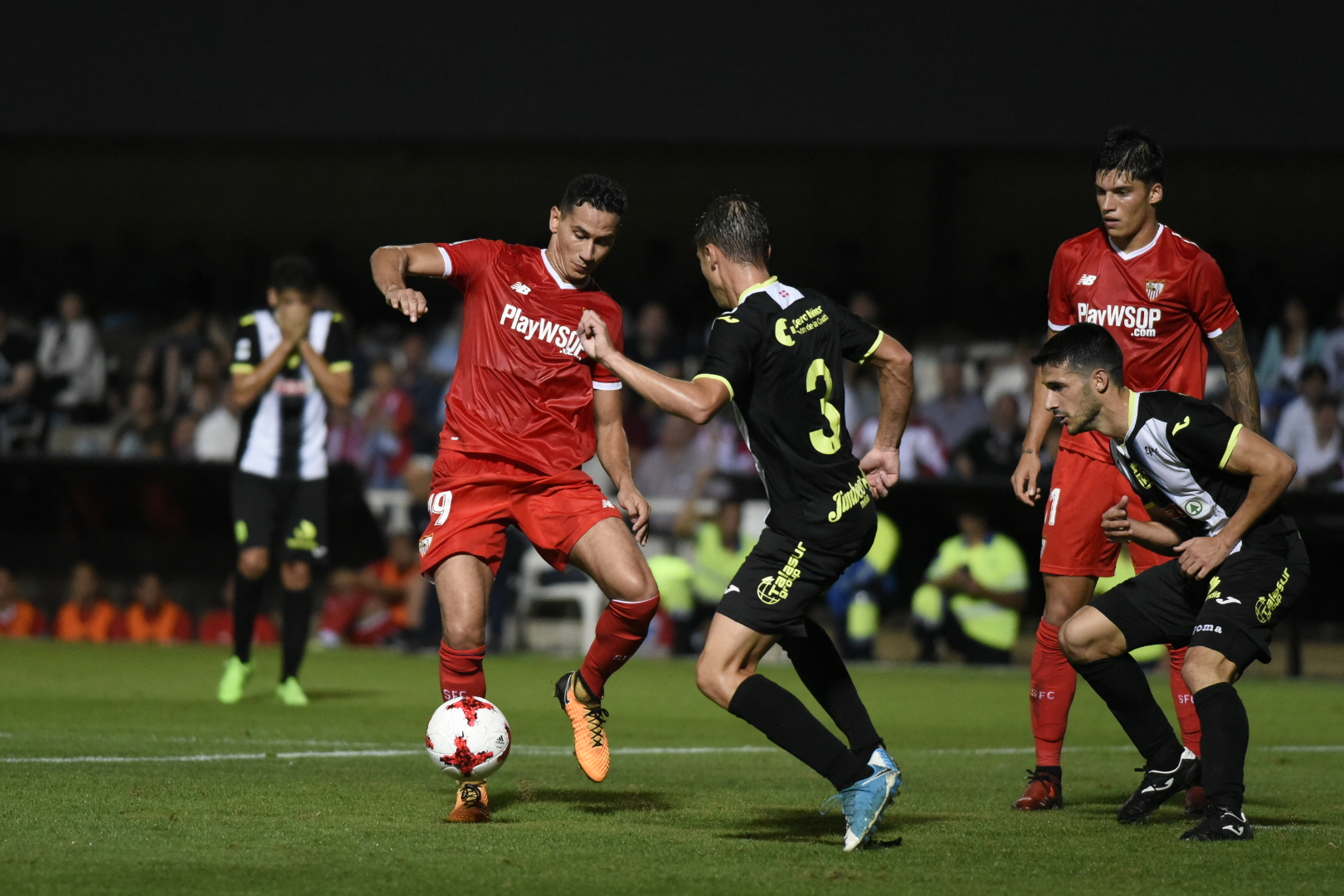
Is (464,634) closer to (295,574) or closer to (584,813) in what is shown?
(584,813)

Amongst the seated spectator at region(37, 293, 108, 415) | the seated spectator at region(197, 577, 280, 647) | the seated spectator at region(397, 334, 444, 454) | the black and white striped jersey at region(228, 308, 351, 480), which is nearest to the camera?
the black and white striped jersey at region(228, 308, 351, 480)

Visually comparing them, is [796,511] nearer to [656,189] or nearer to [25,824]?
[25,824]

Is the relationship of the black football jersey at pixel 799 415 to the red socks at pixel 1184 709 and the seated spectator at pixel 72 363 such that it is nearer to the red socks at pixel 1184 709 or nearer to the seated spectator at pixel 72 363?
the red socks at pixel 1184 709

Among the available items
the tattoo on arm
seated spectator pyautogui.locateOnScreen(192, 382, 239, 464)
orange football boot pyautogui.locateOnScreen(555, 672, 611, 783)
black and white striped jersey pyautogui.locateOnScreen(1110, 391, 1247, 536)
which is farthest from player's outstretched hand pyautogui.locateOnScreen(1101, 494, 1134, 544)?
seated spectator pyautogui.locateOnScreen(192, 382, 239, 464)

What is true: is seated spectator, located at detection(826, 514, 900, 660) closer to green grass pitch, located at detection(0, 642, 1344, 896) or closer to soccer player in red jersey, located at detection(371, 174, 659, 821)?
green grass pitch, located at detection(0, 642, 1344, 896)

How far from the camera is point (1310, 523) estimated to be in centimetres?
1310

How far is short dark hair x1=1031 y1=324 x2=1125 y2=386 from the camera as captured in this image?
580 cm

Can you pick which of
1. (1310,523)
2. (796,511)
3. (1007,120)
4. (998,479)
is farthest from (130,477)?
(796,511)

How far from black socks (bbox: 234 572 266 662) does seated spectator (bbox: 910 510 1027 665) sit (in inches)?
225

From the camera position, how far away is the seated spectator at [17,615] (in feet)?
49.8

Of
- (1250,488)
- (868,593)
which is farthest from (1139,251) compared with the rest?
(868,593)

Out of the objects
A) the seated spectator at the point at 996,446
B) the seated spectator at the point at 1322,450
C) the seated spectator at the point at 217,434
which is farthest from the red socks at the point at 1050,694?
the seated spectator at the point at 217,434

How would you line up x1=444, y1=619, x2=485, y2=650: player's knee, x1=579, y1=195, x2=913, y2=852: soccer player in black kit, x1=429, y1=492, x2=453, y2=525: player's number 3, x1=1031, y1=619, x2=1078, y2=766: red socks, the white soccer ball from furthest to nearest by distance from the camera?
x1=1031, y1=619, x2=1078, y2=766: red socks, x1=429, y1=492, x2=453, y2=525: player's number 3, x1=444, y1=619, x2=485, y2=650: player's knee, the white soccer ball, x1=579, y1=195, x2=913, y2=852: soccer player in black kit

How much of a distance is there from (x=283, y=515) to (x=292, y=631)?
699 mm
